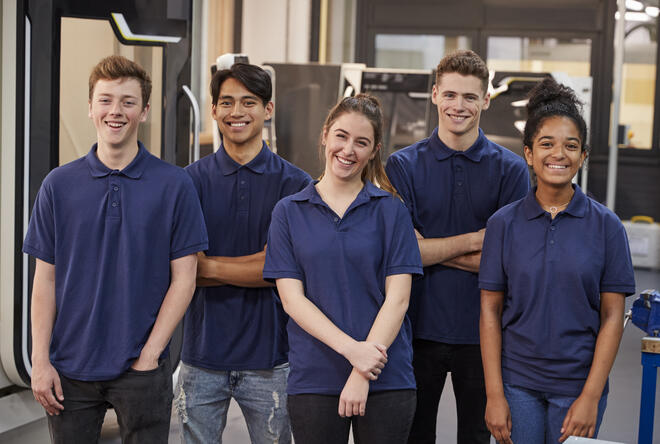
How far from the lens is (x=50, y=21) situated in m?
2.98

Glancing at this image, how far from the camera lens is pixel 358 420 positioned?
1934 mm

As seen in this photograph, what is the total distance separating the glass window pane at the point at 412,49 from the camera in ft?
32.3

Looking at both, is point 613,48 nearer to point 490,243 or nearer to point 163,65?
point 163,65

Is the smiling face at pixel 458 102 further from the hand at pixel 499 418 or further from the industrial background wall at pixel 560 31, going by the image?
the industrial background wall at pixel 560 31

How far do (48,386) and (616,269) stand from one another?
139 cm

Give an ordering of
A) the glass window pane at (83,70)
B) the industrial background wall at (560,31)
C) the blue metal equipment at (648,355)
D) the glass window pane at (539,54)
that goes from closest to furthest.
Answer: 1. the blue metal equipment at (648,355)
2. the glass window pane at (83,70)
3. the industrial background wall at (560,31)
4. the glass window pane at (539,54)

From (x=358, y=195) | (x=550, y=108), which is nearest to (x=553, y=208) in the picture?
(x=550, y=108)

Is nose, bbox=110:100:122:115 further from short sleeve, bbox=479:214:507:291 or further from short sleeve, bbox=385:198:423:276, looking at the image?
short sleeve, bbox=479:214:507:291

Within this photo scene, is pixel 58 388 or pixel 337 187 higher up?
pixel 337 187

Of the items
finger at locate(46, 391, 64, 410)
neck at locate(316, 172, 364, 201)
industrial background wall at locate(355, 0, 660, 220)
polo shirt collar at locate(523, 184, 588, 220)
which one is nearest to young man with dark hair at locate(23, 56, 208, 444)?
finger at locate(46, 391, 64, 410)

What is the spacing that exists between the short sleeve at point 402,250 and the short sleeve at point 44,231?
807mm

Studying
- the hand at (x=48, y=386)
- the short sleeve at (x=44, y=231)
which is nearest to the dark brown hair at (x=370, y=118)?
the short sleeve at (x=44, y=231)

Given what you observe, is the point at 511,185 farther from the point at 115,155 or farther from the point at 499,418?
the point at 115,155

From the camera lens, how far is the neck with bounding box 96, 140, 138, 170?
2000mm
